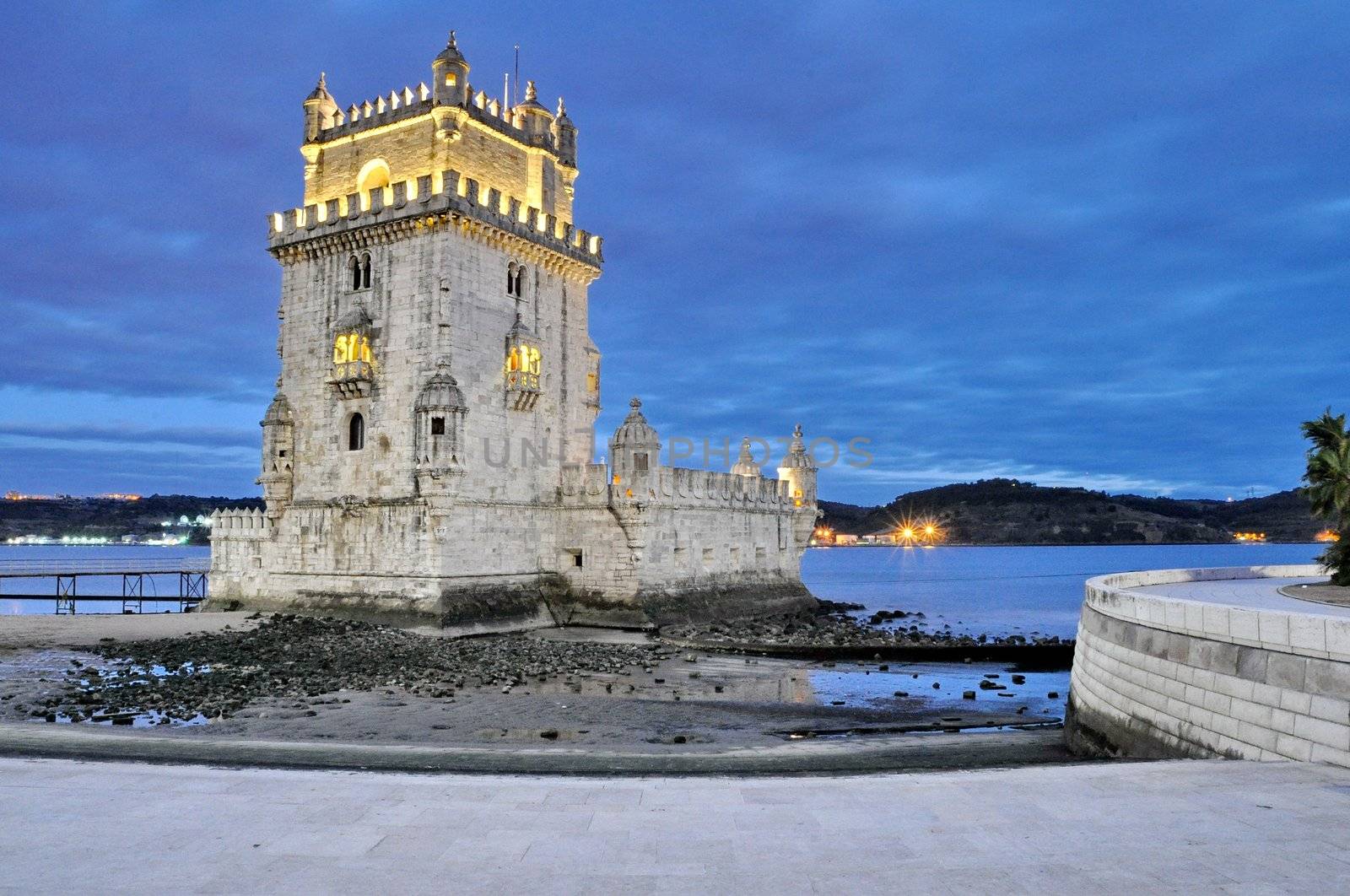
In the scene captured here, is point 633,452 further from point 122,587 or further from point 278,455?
point 122,587

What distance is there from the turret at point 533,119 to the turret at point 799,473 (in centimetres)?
2050

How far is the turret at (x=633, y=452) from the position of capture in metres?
38.7

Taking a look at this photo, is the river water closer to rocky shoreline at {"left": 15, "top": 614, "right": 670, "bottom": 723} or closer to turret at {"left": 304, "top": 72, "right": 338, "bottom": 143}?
rocky shoreline at {"left": 15, "top": 614, "right": 670, "bottom": 723}

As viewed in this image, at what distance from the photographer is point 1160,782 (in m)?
11.2

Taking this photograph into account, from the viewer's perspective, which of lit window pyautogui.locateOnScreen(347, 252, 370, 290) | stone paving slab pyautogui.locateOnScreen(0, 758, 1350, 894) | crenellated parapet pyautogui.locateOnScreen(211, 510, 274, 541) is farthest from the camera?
crenellated parapet pyautogui.locateOnScreen(211, 510, 274, 541)

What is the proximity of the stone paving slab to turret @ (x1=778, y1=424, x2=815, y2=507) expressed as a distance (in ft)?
132

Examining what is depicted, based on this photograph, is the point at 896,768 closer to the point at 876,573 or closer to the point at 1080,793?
the point at 1080,793

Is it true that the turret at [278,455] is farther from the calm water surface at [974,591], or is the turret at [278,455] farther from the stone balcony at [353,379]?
the calm water surface at [974,591]

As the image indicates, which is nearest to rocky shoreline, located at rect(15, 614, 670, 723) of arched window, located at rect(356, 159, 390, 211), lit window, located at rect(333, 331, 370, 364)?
lit window, located at rect(333, 331, 370, 364)

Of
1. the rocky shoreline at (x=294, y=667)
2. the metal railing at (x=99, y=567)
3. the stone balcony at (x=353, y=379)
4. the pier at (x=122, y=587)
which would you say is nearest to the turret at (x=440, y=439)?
the stone balcony at (x=353, y=379)

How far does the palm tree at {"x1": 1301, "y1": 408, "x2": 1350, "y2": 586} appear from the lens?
28.5m

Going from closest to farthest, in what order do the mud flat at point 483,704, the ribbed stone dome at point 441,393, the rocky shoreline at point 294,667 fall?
the mud flat at point 483,704
the rocky shoreline at point 294,667
the ribbed stone dome at point 441,393

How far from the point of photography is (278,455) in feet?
124

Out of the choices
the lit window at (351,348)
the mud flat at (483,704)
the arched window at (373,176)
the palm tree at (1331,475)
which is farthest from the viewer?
the arched window at (373,176)
